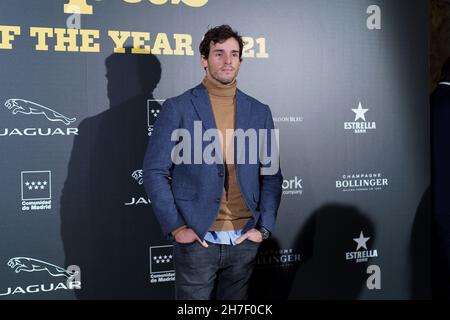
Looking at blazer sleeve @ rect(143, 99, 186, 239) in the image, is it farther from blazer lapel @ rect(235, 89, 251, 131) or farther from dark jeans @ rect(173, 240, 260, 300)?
blazer lapel @ rect(235, 89, 251, 131)

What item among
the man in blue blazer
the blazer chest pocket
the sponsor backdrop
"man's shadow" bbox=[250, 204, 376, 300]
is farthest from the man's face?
"man's shadow" bbox=[250, 204, 376, 300]

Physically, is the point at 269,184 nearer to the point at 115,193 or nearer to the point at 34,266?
the point at 115,193

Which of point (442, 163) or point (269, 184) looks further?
point (442, 163)

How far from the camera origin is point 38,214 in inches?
99.0

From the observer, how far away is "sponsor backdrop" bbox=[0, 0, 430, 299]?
249cm

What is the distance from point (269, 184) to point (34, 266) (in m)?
1.22

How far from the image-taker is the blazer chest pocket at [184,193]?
2094 mm

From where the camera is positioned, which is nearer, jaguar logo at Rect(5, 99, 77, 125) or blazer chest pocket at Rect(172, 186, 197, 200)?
blazer chest pocket at Rect(172, 186, 197, 200)

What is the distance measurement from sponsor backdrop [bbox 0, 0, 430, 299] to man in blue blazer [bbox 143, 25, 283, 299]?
23.6 inches

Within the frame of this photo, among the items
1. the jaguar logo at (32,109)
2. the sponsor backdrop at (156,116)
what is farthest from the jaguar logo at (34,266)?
the jaguar logo at (32,109)

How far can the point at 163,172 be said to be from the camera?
81.3 inches

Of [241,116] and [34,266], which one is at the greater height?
[241,116]

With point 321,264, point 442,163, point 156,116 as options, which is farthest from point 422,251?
point 156,116
